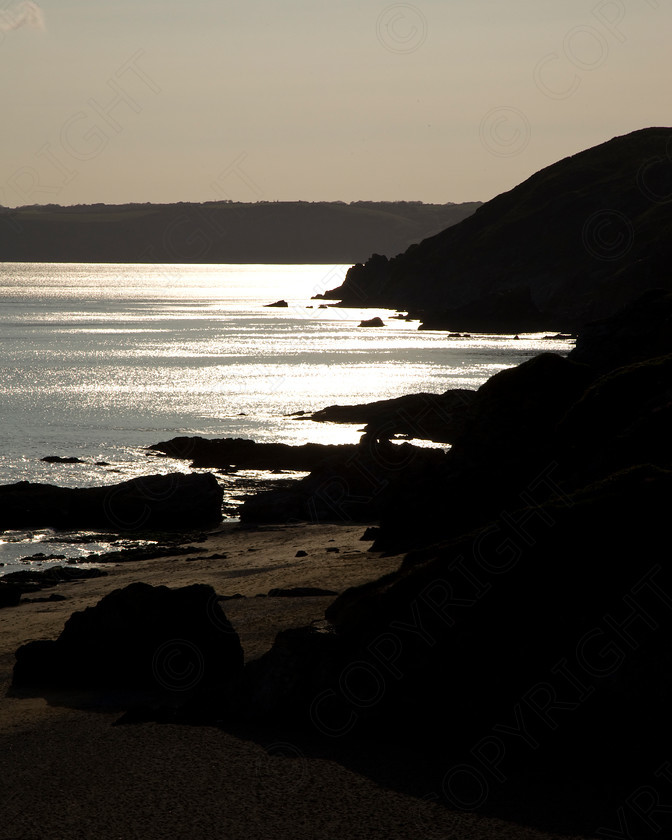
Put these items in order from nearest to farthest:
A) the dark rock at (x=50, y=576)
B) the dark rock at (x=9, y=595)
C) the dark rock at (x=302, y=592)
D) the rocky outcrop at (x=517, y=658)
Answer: the rocky outcrop at (x=517, y=658), the dark rock at (x=302, y=592), the dark rock at (x=9, y=595), the dark rock at (x=50, y=576)

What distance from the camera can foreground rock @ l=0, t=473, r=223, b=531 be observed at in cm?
3784

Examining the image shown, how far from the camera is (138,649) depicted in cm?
1708

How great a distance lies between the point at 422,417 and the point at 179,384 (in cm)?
3754

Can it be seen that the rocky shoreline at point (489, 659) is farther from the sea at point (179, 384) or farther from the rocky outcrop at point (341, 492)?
the rocky outcrop at point (341, 492)

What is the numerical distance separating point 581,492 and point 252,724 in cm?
638

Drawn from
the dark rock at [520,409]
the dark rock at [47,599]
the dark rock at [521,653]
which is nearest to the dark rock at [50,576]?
the dark rock at [47,599]

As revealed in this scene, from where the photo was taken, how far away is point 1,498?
38.3 meters

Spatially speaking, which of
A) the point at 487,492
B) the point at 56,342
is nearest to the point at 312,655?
the point at 487,492

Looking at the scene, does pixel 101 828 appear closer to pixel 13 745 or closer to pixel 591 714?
pixel 13 745

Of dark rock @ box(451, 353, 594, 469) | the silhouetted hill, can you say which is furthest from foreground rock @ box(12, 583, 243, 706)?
the silhouetted hill

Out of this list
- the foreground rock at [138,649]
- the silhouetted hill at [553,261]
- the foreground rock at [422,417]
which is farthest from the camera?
the silhouetted hill at [553,261]

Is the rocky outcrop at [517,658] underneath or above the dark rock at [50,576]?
above

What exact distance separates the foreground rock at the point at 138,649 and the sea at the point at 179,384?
47.1ft

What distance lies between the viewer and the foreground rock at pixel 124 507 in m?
37.8
